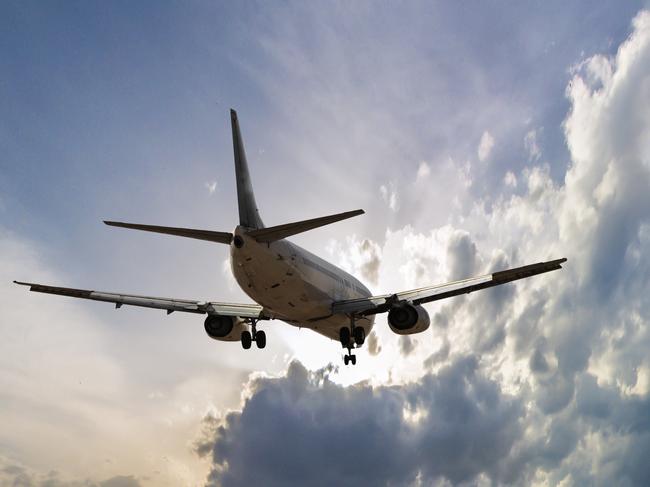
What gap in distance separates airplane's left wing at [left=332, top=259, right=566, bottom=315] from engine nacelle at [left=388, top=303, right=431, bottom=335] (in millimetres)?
439

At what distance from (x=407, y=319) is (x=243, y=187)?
11345 millimetres

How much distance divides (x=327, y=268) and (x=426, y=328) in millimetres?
6458

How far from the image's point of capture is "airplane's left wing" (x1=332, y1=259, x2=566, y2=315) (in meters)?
25.7

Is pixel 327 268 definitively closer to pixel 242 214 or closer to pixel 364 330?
pixel 364 330

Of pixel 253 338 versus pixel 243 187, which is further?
pixel 253 338

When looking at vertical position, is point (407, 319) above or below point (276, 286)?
above

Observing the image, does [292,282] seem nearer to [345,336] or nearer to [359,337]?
[345,336]

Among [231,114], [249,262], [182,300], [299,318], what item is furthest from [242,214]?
[182,300]

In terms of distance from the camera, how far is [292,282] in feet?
86.2

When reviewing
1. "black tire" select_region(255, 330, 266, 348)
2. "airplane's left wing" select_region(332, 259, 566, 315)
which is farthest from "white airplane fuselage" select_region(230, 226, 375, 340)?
"black tire" select_region(255, 330, 266, 348)

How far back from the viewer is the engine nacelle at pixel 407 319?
1158 inches

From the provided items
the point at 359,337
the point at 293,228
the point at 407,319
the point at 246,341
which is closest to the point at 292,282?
the point at 293,228

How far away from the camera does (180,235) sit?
22.5 m

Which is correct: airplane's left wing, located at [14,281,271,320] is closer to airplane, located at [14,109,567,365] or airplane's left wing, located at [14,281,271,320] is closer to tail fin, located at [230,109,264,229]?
airplane, located at [14,109,567,365]
